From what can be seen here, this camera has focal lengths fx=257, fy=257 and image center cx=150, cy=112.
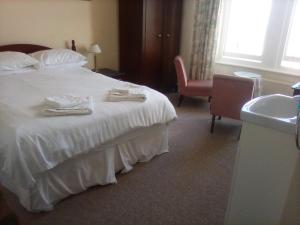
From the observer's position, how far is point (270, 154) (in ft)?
4.16

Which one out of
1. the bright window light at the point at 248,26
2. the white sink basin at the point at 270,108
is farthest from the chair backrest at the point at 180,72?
the white sink basin at the point at 270,108

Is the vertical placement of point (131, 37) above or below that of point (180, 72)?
above

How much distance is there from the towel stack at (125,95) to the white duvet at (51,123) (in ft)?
0.20

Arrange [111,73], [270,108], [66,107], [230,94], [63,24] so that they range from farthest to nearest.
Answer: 1. [111,73]
2. [63,24]
3. [230,94]
4. [66,107]
5. [270,108]

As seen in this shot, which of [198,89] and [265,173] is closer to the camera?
[265,173]

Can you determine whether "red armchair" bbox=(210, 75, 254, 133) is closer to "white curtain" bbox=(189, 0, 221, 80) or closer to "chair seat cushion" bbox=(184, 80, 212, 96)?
"chair seat cushion" bbox=(184, 80, 212, 96)

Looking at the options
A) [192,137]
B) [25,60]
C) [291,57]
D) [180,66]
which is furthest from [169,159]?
[291,57]

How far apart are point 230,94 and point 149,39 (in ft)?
5.91

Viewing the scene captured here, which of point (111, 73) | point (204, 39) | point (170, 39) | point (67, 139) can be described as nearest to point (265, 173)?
point (67, 139)

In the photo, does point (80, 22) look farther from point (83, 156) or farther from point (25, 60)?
point (83, 156)

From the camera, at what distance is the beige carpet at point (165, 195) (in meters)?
1.83

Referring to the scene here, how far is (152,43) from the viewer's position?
13.9 ft

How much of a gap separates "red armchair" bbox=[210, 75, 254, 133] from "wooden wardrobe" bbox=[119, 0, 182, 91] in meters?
1.57

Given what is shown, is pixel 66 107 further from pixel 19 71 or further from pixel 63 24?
pixel 63 24
